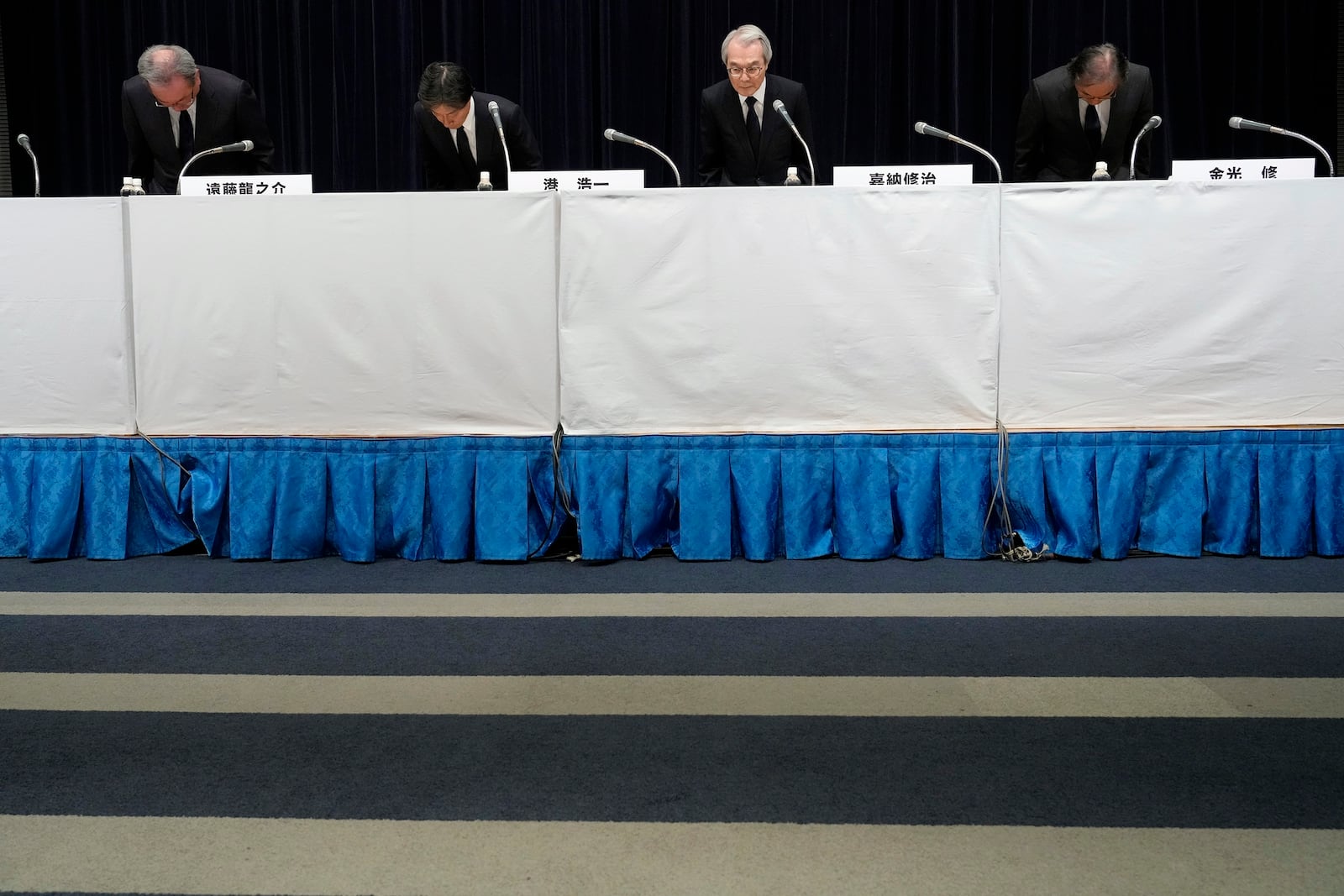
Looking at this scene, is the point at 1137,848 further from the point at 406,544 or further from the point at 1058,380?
the point at 406,544

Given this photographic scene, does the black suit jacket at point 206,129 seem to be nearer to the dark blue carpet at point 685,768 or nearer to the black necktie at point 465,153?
the black necktie at point 465,153

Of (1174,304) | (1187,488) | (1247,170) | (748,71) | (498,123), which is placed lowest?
(1187,488)

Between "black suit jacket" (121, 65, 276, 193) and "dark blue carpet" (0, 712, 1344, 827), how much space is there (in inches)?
79.7

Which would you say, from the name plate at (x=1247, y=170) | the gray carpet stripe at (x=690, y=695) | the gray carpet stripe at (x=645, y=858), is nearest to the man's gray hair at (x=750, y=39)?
the name plate at (x=1247, y=170)

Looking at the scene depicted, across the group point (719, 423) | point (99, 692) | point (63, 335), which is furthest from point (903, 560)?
point (63, 335)

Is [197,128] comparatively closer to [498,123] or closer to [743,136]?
[498,123]

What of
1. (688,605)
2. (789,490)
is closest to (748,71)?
(789,490)

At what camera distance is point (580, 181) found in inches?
98.9

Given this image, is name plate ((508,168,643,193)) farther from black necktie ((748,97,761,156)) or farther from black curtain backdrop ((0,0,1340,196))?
black curtain backdrop ((0,0,1340,196))

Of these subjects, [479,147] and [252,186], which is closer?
[252,186]

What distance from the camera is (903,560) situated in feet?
8.29

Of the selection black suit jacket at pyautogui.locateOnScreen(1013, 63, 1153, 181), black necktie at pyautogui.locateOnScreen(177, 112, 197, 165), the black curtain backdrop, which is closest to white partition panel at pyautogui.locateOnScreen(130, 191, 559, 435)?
black necktie at pyautogui.locateOnScreen(177, 112, 197, 165)

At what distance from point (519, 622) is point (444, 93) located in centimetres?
162

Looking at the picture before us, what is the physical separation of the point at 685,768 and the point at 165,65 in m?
2.57
